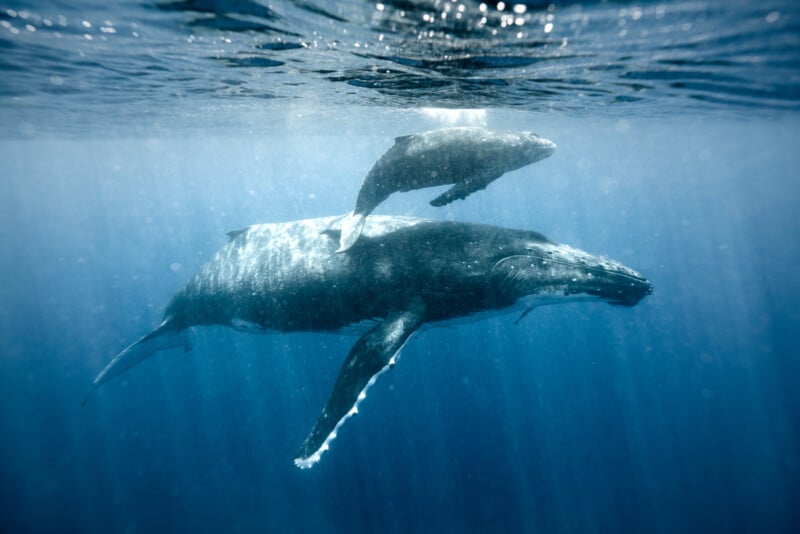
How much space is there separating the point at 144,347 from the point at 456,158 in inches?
390

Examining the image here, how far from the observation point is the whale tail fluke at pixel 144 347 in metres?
10.6

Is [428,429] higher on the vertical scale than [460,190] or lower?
lower

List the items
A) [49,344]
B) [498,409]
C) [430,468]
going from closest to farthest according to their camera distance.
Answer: [430,468], [498,409], [49,344]

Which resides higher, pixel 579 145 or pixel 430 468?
pixel 579 145

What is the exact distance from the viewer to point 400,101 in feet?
59.5

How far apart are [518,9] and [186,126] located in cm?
2810

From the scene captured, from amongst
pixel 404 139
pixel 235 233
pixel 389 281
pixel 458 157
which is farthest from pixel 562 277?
pixel 235 233

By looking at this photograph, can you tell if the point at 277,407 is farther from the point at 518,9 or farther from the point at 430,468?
the point at 518,9

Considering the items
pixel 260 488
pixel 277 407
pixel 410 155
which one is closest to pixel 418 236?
pixel 410 155

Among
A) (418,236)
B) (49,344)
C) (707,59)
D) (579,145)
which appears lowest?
(49,344)

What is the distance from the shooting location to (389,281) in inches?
283

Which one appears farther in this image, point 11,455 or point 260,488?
point 11,455

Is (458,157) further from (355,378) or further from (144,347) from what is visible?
(144,347)

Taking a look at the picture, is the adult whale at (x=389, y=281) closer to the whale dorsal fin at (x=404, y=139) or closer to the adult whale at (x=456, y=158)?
the adult whale at (x=456, y=158)
